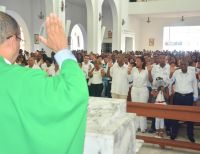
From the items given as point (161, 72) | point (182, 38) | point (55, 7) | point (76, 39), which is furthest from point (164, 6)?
point (161, 72)

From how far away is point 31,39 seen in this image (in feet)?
55.1

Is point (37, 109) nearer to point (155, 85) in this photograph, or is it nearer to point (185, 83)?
point (185, 83)

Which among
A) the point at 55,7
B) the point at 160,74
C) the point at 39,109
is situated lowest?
the point at 160,74

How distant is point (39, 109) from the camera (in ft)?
4.11

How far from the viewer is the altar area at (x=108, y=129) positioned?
7.13 ft

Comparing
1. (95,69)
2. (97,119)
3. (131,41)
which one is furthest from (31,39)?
(97,119)

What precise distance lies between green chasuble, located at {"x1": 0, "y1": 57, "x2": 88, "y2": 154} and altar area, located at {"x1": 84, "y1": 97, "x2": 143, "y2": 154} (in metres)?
0.90

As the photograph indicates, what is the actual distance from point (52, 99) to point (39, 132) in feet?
0.48

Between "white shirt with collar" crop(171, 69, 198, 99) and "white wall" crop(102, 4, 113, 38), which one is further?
"white wall" crop(102, 4, 113, 38)

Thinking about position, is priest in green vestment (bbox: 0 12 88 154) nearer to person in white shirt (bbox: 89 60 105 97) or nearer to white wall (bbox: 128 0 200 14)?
person in white shirt (bbox: 89 60 105 97)

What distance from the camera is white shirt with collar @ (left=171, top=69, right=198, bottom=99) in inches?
245

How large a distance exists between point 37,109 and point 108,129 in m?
1.09

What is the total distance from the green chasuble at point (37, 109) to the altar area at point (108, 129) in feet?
2.94

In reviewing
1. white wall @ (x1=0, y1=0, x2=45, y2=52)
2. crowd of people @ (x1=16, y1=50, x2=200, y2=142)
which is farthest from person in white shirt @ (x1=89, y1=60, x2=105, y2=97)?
white wall @ (x1=0, y1=0, x2=45, y2=52)
